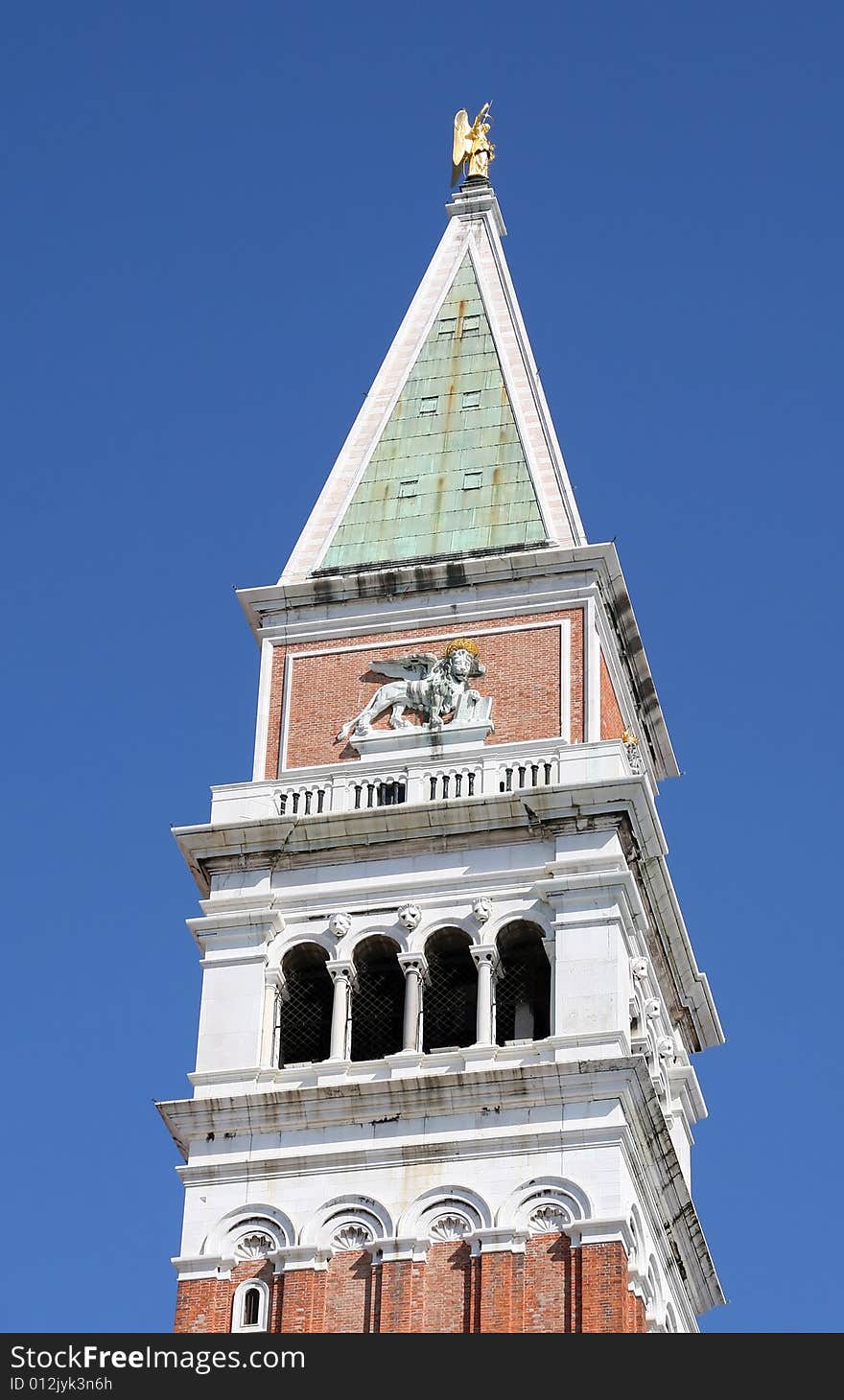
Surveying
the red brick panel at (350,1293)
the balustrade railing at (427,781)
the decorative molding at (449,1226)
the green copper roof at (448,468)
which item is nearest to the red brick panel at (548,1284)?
the decorative molding at (449,1226)

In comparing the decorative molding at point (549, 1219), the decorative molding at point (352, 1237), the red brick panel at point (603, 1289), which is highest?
the decorative molding at point (352, 1237)

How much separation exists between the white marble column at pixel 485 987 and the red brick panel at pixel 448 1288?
3939mm

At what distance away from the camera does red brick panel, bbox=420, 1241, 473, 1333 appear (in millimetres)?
57688

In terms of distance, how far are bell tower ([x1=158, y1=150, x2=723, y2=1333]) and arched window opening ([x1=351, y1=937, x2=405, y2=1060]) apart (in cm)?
5

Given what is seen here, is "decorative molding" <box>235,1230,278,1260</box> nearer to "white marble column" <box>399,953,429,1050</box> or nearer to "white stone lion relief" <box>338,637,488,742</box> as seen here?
"white marble column" <box>399,953,429,1050</box>

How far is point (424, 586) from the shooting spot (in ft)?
222

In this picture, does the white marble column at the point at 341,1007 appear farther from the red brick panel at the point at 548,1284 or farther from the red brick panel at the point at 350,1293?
the red brick panel at the point at 548,1284

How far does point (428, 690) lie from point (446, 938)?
18.1 feet

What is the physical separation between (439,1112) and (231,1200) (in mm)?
3954

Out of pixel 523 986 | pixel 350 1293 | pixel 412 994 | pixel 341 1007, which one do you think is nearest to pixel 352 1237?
pixel 350 1293

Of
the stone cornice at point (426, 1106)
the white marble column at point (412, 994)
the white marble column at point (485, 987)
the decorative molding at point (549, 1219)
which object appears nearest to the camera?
the decorative molding at point (549, 1219)

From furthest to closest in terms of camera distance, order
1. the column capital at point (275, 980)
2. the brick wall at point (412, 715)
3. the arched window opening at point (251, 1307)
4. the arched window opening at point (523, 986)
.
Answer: the brick wall at point (412, 715) < the column capital at point (275, 980) < the arched window opening at point (523, 986) < the arched window opening at point (251, 1307)

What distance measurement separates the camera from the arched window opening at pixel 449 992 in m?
62.3
